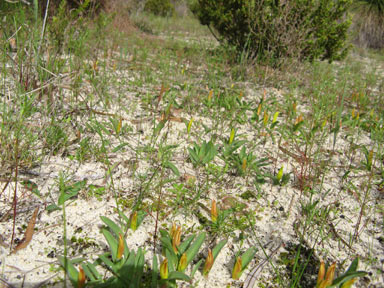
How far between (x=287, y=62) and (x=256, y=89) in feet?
2.12

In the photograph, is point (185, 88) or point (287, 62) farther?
point (287, 62)

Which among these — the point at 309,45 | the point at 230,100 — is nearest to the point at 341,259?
the point at 230,100

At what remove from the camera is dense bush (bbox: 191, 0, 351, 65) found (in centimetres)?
376

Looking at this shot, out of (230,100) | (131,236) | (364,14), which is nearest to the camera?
(131,236)

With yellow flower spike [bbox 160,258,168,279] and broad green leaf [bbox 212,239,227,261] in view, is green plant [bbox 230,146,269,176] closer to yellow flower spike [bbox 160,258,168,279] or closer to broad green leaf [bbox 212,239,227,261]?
broad green leaf [bbox 212,239,227,261]

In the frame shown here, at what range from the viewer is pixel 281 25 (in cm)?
370

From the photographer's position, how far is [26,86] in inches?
88.1

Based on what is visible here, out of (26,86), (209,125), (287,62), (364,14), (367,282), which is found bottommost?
(367,282)

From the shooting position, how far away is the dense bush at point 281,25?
148 inches

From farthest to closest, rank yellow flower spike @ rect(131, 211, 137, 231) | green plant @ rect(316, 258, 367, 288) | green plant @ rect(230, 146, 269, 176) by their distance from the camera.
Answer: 1. green plant @ rect(230, 146, 269, 176)
2. yellow flower spike @ rect(131, 211, 137, 231)
3. green plant @ rect(316, 258, 367, 288)

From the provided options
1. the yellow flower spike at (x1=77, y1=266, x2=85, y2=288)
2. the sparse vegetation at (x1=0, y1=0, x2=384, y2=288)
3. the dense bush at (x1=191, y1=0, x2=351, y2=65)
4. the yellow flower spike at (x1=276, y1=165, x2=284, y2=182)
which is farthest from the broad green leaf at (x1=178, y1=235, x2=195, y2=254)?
the dense bush at (x1=191, y1=0, x2=351, y2=65)

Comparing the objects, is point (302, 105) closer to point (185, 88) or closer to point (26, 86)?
point (185, 88)

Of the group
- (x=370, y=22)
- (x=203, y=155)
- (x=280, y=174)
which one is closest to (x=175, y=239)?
(x=203, y=155)

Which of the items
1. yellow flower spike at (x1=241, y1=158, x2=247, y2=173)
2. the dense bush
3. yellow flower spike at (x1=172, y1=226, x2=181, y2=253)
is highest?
the dense bush
